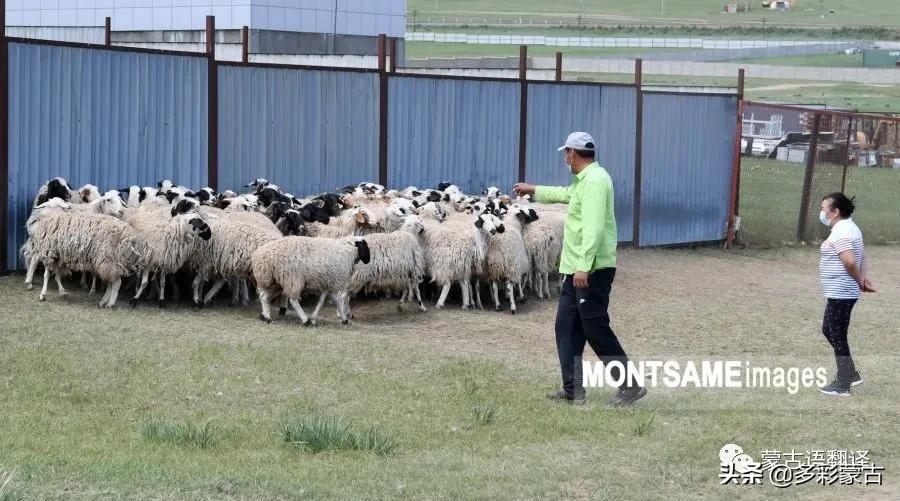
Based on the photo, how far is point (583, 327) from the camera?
8.59 metres

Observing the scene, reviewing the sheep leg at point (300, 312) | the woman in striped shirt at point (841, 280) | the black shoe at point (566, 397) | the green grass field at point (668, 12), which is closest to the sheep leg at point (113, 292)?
the sheep leg at point (300, 312)

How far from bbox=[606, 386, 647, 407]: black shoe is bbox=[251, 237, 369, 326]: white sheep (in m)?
3.73

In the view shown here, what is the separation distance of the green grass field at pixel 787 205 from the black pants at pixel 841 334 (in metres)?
11.7

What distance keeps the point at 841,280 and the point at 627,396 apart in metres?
1.93

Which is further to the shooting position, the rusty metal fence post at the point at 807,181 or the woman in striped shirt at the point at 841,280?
the rusty metal fence post at the point at 807,181

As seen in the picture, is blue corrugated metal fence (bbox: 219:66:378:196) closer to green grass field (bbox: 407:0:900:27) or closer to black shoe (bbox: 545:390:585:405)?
black shoe (bbox: 545:390:585:405)

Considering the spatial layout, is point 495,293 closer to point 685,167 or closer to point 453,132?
point 453,132

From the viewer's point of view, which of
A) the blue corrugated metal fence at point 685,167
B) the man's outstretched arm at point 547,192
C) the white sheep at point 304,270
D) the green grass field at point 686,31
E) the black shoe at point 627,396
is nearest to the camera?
the black shoe at point 627,396

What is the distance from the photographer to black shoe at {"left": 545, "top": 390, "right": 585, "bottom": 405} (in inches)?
346

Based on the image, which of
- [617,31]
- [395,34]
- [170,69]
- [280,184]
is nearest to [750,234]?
[280,184]

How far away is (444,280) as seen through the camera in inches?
514

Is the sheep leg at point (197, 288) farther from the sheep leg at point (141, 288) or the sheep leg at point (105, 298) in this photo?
the sheep leg at point (105, 298)

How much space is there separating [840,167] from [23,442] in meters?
17.4

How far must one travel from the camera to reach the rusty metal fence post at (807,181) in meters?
20.6
